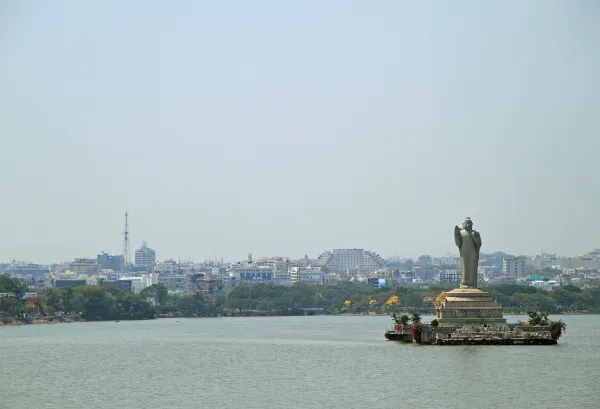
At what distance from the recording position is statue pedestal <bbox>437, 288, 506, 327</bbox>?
6166 centimetres

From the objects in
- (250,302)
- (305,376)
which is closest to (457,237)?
(305,376)

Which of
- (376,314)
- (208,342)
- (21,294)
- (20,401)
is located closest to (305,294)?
(376,314)

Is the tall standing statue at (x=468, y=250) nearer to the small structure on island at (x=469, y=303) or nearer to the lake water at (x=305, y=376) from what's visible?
the small structure on island at (x=469, y=303)

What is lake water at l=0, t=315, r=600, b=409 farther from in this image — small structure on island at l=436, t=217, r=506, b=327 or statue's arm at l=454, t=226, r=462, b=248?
statue's arm at l=454, t=226, r=462, b=248

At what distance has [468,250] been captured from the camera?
63.7 meters

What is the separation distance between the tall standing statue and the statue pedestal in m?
0.93

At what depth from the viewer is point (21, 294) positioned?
447 ft

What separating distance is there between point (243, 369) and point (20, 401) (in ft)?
45.2

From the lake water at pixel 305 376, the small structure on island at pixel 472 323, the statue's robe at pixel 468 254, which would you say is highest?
the statue's robe at pixel 468 254

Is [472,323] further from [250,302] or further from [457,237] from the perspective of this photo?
[250,302]

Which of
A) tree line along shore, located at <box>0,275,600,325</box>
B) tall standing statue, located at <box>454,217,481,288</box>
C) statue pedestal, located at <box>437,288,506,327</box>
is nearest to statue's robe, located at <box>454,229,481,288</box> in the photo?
tall standing statue, located at <box>454,217,481,288</box>

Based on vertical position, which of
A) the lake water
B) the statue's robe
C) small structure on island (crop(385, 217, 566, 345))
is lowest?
the lake water

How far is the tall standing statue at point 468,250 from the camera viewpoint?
208 feet

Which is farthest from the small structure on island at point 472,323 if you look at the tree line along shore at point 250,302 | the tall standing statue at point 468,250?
the tree line along shore at point 250,302
